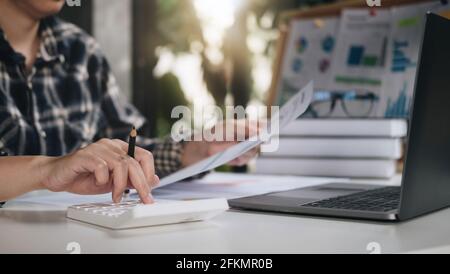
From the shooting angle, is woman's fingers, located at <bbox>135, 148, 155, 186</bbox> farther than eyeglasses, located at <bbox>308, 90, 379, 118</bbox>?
No

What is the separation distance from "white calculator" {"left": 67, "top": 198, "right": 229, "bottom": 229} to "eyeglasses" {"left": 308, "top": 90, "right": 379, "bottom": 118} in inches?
33.4

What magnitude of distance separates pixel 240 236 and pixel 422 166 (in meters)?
0.22

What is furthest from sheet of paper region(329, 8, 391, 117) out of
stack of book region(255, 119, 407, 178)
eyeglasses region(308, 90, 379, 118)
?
stack of book region(255, 119, 407, 178)

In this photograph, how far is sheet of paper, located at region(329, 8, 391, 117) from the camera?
1.43m

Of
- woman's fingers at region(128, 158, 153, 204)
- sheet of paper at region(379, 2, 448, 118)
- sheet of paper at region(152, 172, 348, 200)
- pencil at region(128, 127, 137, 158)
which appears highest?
sheet of paper at region(379, 2, 448, 118)

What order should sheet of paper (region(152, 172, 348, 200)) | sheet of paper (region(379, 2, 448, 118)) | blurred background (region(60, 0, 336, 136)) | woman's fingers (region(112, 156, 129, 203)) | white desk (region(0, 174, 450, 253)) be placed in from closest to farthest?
white desk (region(0, 174, 450, 253)) < woman's fingers (region(112, 156, 129, 203)) < sheet of paper (region(152, 172, 348, 200)) < sheet of paper (region(379, 2, 448, 118)) < blurred background (region(60, 0, 336, 136))

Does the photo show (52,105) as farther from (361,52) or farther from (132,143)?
(361,52)

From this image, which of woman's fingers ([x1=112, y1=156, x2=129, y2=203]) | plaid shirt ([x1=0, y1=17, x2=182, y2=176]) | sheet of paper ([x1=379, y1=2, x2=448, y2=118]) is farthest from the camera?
sheet of paper ([x1=379, y1=2, x2=448, y2=118])

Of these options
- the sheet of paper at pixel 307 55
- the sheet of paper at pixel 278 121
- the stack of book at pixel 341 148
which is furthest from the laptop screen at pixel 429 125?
the sheet of paper at pixel 307 55

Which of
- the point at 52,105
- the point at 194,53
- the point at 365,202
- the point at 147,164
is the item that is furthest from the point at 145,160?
the point at 194,53

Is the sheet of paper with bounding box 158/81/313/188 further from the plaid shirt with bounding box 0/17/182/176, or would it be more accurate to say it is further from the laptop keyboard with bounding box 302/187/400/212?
the plaid shirt with bounding box 0/17/182/176

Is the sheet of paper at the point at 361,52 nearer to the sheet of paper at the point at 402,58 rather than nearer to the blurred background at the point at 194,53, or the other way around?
the sheet of paper at the point at 402,58

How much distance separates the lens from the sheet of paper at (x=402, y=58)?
1358mm

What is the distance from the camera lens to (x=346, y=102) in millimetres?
1441
